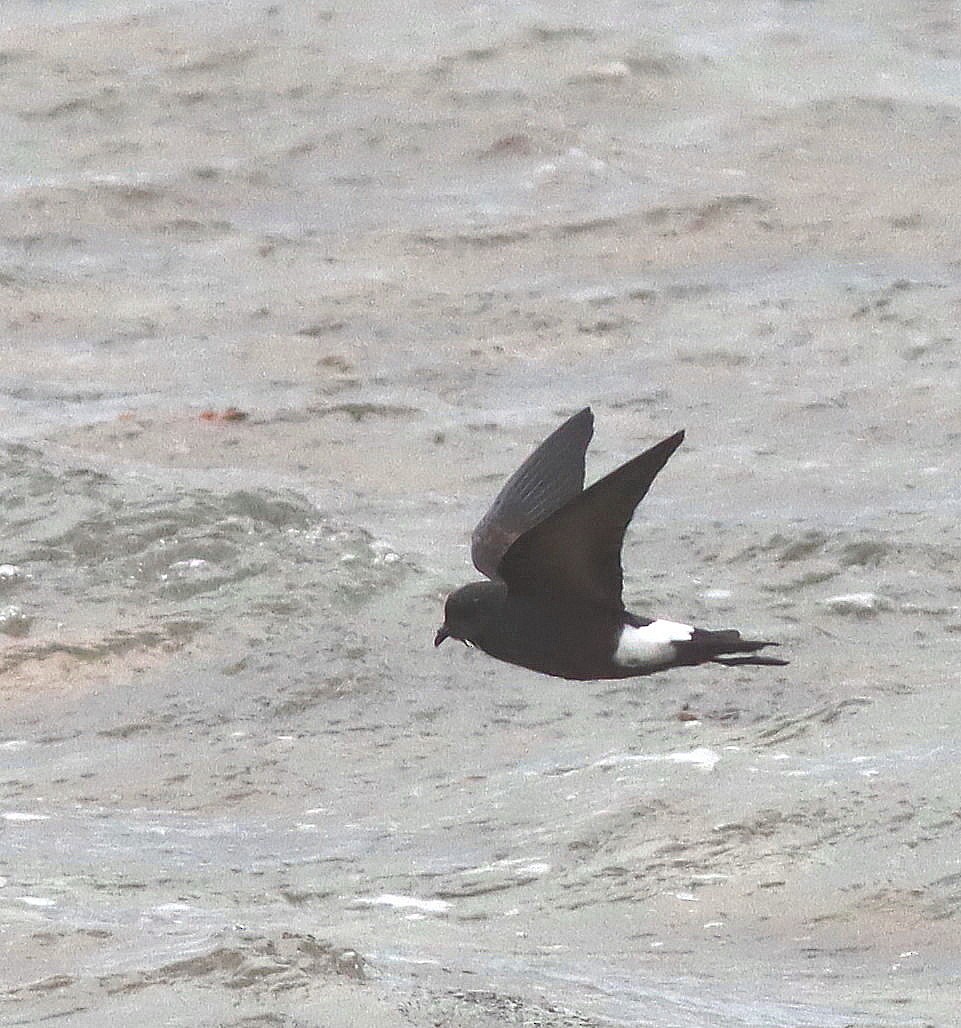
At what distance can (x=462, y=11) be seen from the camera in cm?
1490

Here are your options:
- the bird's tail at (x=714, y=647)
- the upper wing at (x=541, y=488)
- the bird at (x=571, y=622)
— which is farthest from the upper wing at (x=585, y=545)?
the upper wing at (x=541, y=488)

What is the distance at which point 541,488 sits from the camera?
19.6ft

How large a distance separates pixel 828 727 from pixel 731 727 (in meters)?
0.28

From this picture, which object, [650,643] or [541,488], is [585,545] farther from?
[541,488]

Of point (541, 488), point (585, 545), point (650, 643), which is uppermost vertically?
point (585, 545)

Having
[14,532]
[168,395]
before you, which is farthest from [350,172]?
[14,532]

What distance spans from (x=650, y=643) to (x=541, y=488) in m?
0.74

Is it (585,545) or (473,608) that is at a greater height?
(585,545)

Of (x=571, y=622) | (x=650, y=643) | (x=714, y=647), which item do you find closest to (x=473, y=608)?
(x=571, y=622)

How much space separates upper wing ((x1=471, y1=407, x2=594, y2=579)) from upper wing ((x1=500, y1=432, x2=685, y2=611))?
0.55m

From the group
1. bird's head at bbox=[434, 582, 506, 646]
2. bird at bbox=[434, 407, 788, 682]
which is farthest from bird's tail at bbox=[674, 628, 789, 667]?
bird's head at bbox=[434, 582, 506, 646]

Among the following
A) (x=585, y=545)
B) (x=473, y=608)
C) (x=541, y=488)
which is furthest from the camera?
(x=541, y=488)

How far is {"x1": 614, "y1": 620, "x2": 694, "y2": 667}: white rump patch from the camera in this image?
5305 mm

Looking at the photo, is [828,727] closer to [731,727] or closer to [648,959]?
[731,727]
